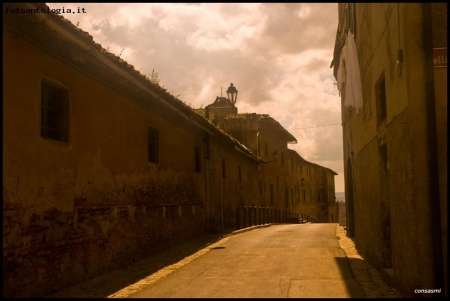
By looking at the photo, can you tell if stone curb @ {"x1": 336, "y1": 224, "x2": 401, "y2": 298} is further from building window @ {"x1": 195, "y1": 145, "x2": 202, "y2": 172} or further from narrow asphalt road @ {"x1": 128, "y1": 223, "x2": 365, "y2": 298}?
building window @ {"x1": 195, "y1": 145, "x2": 202, "y2": 172}

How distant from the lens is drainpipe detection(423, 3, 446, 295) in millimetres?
5820

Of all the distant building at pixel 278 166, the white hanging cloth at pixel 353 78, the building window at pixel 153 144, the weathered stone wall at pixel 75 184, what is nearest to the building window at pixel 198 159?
the weathered stone wall at pixel 75 184

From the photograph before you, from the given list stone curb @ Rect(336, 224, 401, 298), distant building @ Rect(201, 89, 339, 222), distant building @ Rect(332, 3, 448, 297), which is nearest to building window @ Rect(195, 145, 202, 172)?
distant building @ Rect(201, 89, 339, 222)

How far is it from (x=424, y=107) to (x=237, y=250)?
831 cm

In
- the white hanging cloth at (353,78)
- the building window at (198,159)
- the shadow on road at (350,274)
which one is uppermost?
the white hanging cloth at (353,78)

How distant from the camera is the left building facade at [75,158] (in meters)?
7.19

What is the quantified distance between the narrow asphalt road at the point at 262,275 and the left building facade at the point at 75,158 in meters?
1.36

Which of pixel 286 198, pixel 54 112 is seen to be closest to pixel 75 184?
pixel 54 112

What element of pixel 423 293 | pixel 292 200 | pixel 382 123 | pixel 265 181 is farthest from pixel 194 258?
pixel 292 200

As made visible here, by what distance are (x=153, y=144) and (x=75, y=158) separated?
15.1 feet

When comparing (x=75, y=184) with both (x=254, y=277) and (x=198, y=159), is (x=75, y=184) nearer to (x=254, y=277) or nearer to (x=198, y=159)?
(x=254, y=277)

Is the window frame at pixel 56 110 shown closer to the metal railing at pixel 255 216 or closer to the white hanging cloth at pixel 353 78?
the white hanging cloth at pixel 353 78

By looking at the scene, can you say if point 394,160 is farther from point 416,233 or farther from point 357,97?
point 357,97

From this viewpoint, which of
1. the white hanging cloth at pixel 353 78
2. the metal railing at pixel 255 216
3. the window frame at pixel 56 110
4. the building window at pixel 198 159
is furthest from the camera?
the metal railing at pixel 255 216
